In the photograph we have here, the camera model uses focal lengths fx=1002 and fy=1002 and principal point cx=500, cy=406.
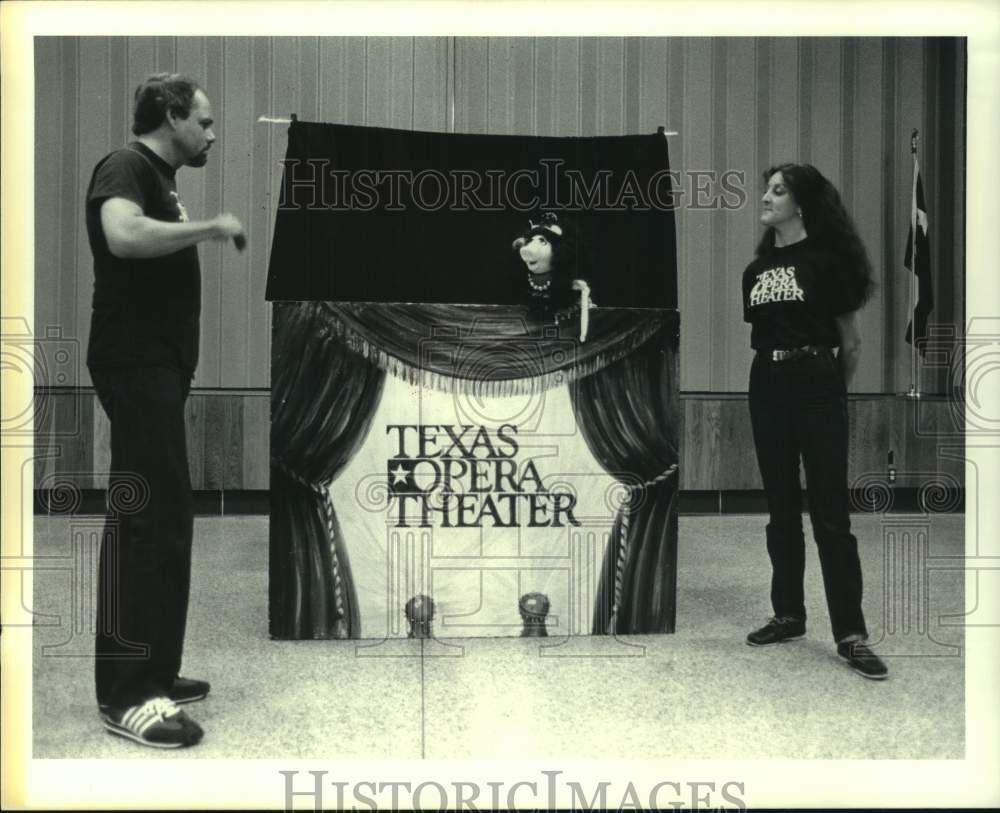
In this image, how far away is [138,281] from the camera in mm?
1849

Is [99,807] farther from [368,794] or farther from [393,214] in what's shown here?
[393,214]

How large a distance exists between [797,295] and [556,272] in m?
0.56

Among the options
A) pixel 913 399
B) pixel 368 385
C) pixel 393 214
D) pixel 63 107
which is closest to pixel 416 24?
pixel 393 214

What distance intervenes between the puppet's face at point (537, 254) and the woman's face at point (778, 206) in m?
0.50

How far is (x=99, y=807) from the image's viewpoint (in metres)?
1.78

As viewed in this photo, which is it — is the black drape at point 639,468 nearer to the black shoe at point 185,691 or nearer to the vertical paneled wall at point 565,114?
the vertical paneled wall at point 565,114

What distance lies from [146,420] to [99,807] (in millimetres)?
693

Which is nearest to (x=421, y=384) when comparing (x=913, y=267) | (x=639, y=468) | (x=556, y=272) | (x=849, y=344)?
(x=556, y=272)

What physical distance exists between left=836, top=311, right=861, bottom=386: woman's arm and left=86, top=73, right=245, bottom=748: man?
1.28m

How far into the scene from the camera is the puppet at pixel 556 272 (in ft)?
7.66

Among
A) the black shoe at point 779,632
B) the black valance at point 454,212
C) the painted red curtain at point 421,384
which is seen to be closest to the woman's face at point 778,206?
the black valance at point 454,212

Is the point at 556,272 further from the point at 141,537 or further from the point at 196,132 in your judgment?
the point at 141,537

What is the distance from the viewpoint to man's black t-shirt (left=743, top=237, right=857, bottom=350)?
2.13m

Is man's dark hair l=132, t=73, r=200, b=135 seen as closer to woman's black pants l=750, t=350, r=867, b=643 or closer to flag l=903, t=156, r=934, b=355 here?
woman's black pants l=750, t=350, r=867, b=643
